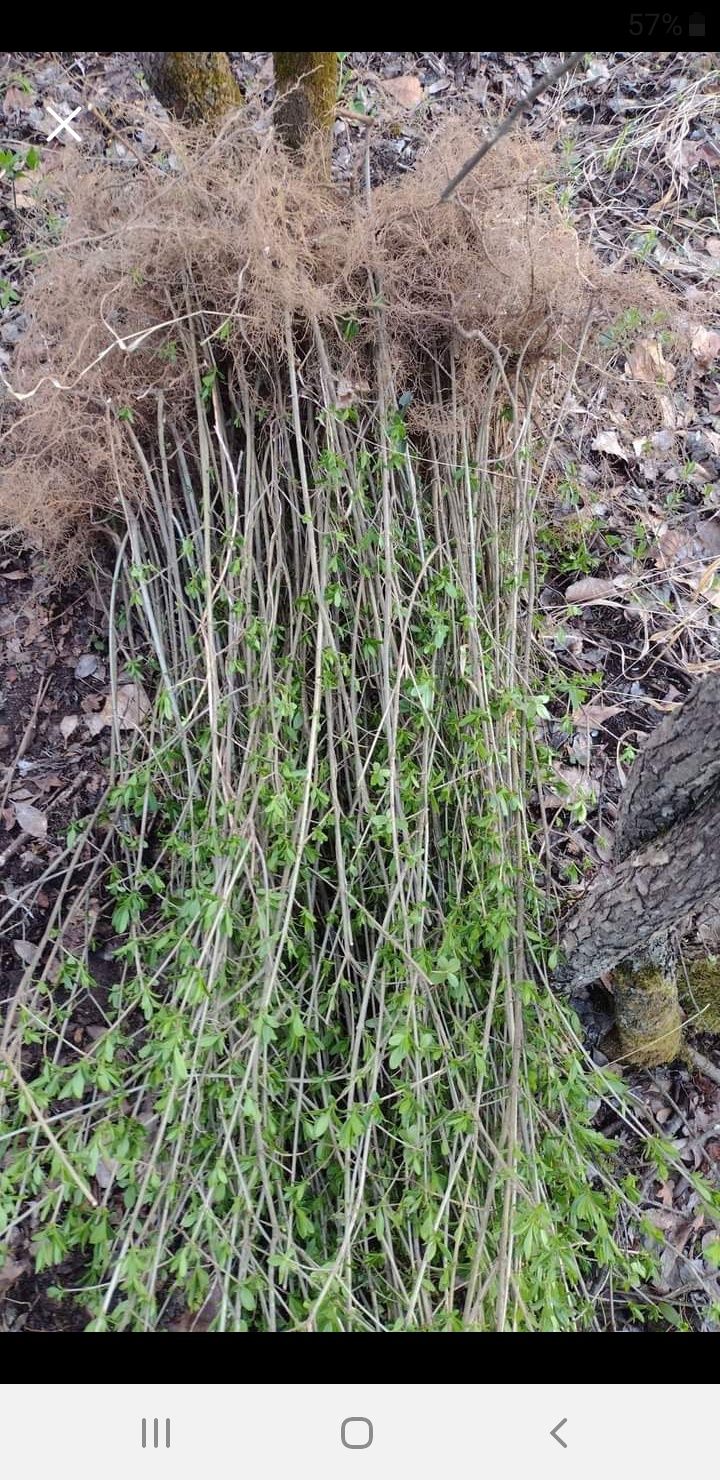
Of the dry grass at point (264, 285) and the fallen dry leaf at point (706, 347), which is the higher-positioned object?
the dry grass at point (264, 285)

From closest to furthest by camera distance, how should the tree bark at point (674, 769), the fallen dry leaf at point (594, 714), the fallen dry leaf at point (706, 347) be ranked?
the tree bark at point (674, 769)
the fallen dry leaf at point (594, 714)
the fallen dry leaf at point (706, 347)

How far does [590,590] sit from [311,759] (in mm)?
1212

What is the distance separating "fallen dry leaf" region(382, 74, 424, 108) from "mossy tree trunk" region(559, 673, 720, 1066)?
2.33m

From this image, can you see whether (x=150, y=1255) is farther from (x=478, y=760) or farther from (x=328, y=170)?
(x=328, y=170)

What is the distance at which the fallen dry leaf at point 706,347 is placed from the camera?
2.78 m

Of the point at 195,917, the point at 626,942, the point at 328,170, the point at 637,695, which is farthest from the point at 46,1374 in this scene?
the point at 328,170

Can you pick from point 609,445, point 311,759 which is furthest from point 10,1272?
point 609,445

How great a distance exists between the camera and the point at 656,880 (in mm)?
1639

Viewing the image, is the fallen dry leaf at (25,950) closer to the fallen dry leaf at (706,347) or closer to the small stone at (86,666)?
the small stone at (86,666)

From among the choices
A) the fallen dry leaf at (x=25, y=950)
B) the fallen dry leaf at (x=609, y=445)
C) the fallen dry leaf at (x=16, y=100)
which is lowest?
the fallen dry leaf at (x=25, y=950)

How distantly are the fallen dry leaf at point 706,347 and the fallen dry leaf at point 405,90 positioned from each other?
110cm

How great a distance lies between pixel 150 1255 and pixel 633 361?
2486mm

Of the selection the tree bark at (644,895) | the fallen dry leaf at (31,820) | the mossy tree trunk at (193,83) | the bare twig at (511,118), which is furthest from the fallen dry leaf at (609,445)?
the fallen dry leaf at (31,820)

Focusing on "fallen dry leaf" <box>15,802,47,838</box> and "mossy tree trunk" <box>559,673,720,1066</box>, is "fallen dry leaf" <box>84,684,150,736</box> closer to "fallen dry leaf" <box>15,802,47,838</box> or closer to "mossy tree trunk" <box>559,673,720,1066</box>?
"fallen dry leaf" <box>15,802,47,838</box>
